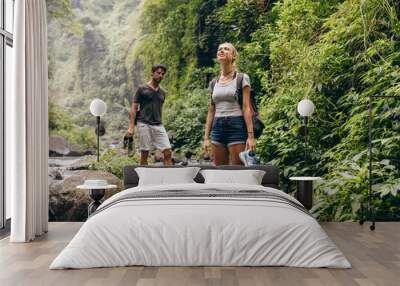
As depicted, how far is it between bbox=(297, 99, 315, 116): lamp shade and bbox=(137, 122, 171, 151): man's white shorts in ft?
5.72

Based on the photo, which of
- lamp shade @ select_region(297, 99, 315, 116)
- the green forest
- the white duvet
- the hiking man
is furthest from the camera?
the hiking man

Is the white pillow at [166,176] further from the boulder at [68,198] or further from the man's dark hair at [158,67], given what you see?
the man's dark hair at [158,67]

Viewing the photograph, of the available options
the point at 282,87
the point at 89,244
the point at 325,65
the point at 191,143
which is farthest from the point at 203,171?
the point at 89,244

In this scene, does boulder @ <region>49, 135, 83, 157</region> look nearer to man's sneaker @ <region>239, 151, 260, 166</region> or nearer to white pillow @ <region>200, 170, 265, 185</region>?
white pillow @ <region>200, 170, 265, 185</region>

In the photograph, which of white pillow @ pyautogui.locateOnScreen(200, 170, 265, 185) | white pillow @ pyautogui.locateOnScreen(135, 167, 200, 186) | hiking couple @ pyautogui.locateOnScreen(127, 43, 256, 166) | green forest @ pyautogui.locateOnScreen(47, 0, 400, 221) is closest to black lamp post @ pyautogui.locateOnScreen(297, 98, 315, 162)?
green forest @ pyautogui.locateOnScreen(47, 0, 400, 221)

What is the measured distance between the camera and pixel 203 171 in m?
6.55

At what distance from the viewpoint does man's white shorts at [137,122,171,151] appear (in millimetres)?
7020

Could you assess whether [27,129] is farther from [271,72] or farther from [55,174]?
[271,72]

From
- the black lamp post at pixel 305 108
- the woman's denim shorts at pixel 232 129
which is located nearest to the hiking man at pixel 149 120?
the woman's denim shorts at pixel 232 129

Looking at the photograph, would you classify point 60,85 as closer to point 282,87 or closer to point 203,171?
point 203,171

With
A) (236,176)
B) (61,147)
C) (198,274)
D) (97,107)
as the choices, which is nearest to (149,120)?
(97,107)

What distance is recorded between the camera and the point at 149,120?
705 cm

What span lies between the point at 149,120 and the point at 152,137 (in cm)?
23

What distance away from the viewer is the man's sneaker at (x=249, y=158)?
6.86 metres
